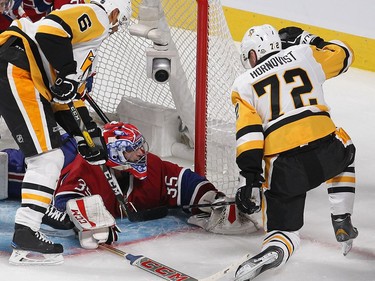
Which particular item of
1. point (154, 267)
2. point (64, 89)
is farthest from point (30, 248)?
point (64, 89)

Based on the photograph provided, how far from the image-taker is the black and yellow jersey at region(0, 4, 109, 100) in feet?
11.8

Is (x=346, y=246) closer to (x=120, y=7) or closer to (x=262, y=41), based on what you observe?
(x=262, y=41)

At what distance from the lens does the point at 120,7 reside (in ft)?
12.4

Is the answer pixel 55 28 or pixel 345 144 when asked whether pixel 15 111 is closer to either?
pixel 55 28

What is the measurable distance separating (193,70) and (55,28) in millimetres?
1309

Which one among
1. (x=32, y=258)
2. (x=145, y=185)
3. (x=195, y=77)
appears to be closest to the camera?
(x=32, y=258)

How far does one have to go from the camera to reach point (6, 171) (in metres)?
4.29

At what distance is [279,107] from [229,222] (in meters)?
0.62

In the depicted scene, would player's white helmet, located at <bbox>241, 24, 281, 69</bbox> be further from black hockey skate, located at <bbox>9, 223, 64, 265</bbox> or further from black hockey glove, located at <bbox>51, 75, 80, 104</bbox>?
black hockey skate, located at <bbox>9, 223, 64, 265</bbox>

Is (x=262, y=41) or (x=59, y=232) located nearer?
(x=262, y=41)

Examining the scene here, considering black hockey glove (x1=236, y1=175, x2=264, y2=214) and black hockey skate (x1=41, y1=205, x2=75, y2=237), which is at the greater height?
black hockey glove (x1=236, y1=175, x2=264, y2=214)

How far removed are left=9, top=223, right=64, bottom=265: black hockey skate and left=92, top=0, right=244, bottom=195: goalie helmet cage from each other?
0.88 metres

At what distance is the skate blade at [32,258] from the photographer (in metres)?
3.62

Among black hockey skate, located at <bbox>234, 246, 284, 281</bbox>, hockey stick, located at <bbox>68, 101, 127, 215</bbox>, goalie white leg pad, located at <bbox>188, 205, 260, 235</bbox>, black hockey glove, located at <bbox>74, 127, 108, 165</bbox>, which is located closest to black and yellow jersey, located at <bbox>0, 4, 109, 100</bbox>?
hockey stick, located at <bbox>68, 101, 127, 215</bbox>
